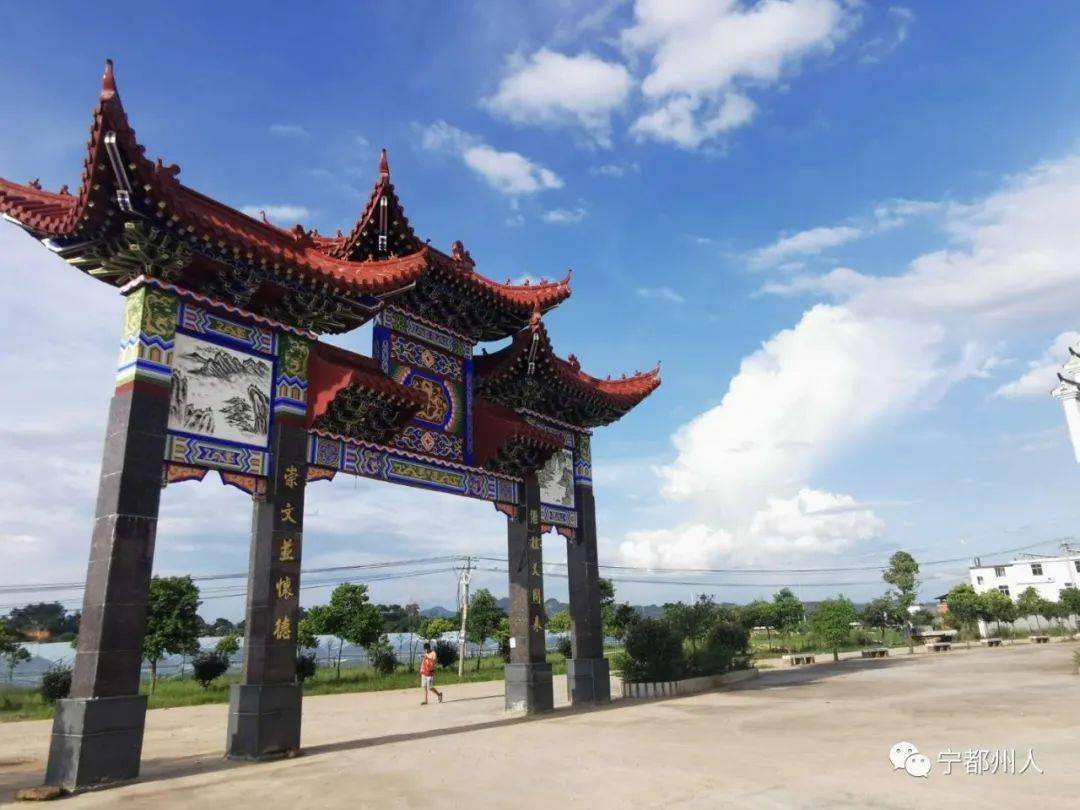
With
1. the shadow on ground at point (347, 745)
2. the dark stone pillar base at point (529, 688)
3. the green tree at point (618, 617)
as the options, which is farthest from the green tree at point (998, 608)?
the dark stone pillar base at point (529, 688)

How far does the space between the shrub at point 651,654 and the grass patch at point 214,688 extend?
2.43 meters

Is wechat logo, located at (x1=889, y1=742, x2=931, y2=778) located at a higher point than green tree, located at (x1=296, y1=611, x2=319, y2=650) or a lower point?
lower

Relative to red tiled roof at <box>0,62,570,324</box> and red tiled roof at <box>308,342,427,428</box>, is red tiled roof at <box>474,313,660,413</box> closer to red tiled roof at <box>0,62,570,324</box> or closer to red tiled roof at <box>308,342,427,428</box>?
red tiled roof at <box>0,62,570,324</box>

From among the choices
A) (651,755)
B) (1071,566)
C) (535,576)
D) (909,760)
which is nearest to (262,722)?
(651,755)

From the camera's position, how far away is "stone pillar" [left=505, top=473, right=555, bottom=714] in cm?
1301

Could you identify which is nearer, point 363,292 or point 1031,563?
point 363,292

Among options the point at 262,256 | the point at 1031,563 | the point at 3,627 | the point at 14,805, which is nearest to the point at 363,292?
the point at 262,256

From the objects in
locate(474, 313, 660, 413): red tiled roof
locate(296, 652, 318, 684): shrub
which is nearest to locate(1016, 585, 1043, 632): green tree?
locate(474, 313, 660, 413): red tiled roof

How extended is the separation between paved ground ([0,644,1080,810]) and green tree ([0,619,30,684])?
491 inches

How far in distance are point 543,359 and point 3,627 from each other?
23716 millimetres

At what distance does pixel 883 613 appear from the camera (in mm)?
39875

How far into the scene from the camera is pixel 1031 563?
61281mm

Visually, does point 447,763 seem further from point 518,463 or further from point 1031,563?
point 1031,563

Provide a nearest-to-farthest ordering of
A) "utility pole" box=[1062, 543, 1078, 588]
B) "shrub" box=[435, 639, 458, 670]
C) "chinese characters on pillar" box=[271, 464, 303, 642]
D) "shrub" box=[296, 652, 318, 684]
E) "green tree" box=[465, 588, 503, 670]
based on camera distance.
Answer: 1. "chinese characters on pillar" box=[271, 464, 303, 642]
2. "shrub" box=[296, 652, 318, 684]
3. "shrub" box=[435, 639, 458, 670]
4. "green tree" box=[465, 588, 503, 670]
5. "utility pole" box=[1062, 543, 1078, 588]
